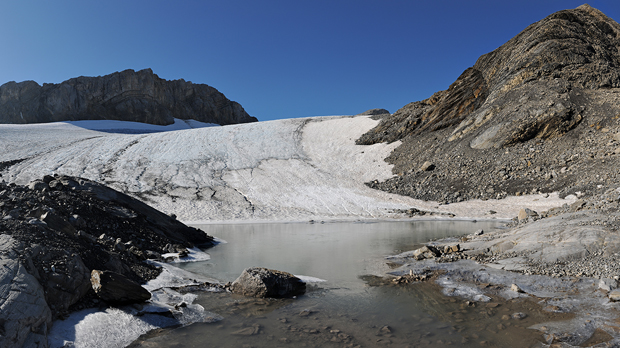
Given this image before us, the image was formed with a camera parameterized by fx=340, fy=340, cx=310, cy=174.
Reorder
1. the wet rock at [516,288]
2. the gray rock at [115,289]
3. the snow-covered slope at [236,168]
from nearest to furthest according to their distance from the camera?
the gray rock at [115,289], the wet rock at [516,288], the snow-covered slope at [236,168]

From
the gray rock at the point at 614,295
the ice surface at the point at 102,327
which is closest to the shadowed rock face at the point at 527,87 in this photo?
the gray rock at the point at 614,295

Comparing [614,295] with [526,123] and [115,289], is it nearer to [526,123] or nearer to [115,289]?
[115,289]

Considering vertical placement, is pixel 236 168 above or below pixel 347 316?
above

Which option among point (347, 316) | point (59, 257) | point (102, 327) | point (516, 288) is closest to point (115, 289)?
point (102, 327)

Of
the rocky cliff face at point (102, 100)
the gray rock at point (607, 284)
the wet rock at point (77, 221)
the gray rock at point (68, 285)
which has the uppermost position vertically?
the rocky cliff face at point (102, 100)

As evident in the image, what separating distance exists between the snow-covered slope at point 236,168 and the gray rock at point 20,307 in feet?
52.3

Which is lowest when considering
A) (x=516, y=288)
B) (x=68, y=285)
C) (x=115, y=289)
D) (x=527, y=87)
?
(x=516, y=288)

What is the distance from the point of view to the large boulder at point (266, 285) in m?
6.36

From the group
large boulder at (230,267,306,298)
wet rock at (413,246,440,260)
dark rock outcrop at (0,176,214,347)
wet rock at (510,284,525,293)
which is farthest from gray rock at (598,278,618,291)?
dark rock outcrop at (0,176,214,347)

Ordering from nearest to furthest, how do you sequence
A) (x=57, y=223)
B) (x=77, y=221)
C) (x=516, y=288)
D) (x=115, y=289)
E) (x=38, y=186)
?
(x=115, y=289) < (x=516, y=288) < (x=57, y=223) < (x=77, y=221) < (x=38, y=186)

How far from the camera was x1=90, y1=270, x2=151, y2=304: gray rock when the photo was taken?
5066mm

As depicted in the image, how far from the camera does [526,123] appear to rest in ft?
77.5

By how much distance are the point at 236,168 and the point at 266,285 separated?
23.3 m

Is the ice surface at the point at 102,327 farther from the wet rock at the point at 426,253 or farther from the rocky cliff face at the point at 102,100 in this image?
the rocky cliff face at the point at 102,100
